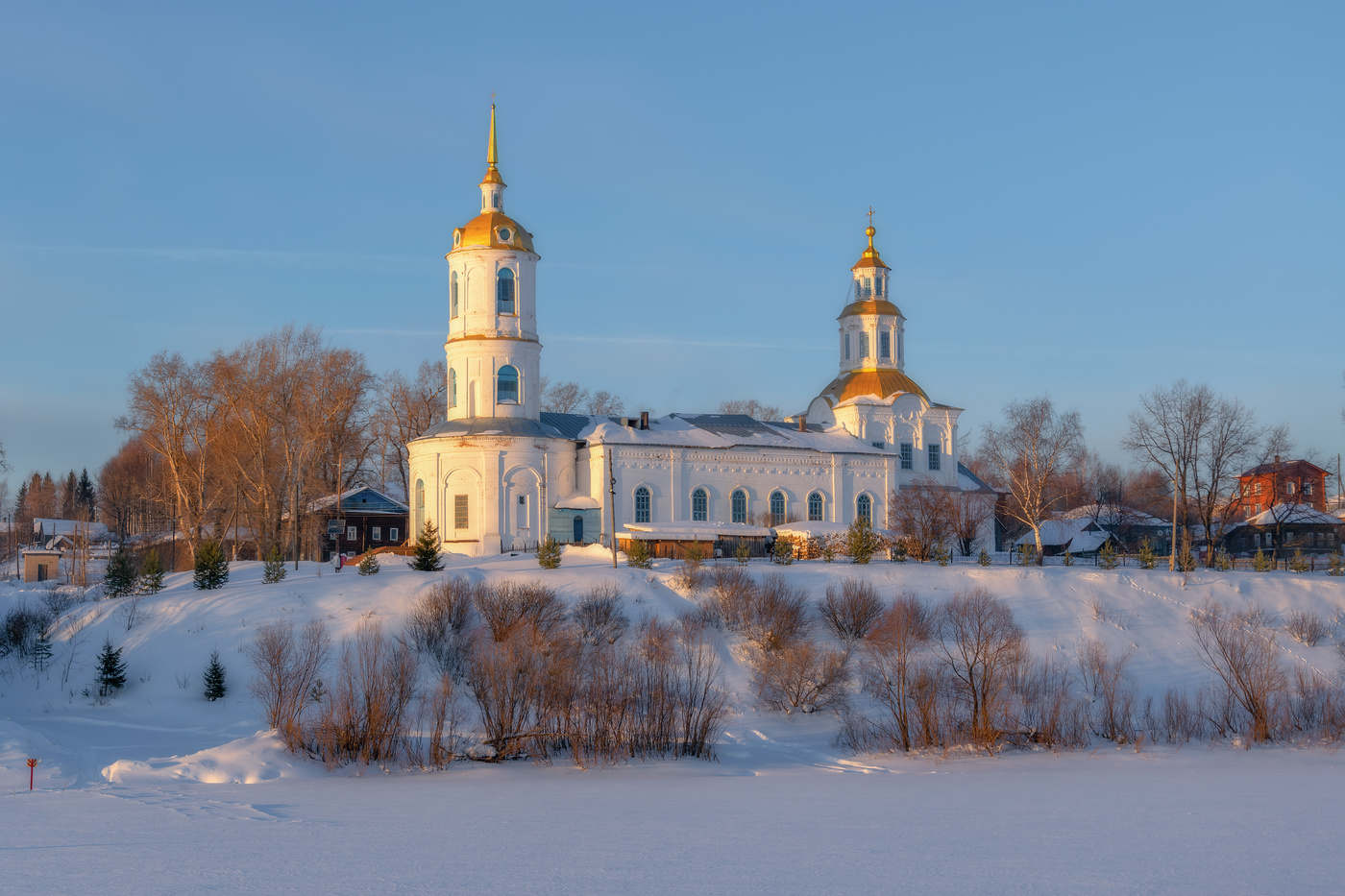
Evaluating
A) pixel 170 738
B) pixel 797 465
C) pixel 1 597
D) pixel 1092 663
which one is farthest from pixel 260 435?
pixel 1092 663

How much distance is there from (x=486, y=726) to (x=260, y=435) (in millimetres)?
29460

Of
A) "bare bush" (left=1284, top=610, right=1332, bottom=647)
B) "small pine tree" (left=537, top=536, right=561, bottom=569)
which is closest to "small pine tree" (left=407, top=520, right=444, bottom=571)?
"small pine tree" (left=537, top=536, right=561, bottom=569)

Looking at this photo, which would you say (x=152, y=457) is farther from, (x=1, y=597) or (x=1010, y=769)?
(x=1010, y=769)

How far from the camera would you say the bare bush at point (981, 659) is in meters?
25.8

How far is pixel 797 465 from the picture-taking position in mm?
48875

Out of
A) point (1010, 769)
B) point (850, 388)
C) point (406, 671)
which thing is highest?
point (850, 388)

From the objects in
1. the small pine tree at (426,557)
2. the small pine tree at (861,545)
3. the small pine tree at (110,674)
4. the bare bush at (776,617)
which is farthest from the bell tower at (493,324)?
the small pine tree at (110,674)

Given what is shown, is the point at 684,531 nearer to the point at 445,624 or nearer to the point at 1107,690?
the point at 445,624

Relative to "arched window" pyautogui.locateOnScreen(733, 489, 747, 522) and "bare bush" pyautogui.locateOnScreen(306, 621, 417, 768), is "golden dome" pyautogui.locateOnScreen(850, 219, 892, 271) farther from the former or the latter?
"bare bush" pyautogui.locateOnScreen(306, 621, 417, 768)

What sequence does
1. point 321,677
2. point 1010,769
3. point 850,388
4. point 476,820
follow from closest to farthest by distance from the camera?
1. point 476,820
2. point 1010,769
3. point 321,677
4. point 850,388

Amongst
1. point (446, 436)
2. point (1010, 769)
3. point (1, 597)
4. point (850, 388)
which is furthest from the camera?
point (850, 388)

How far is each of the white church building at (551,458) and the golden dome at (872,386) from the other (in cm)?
136

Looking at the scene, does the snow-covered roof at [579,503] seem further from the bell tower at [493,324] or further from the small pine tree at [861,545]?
the small pine tree at [861,545]

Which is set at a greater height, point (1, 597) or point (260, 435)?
point (260, 435)
